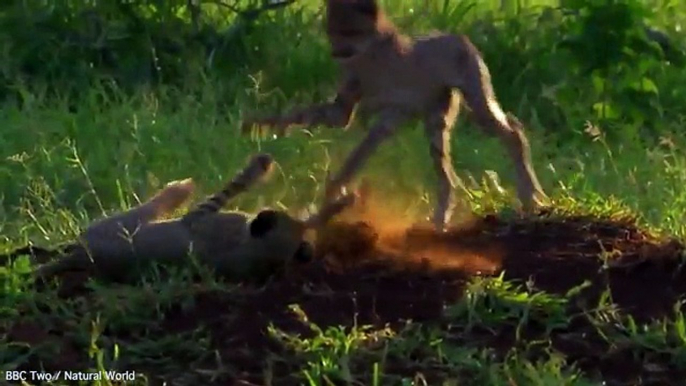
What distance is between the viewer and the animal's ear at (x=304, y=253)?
4.12 meters

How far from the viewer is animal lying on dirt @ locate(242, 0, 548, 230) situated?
455 cm

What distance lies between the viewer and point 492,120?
491 centimetres

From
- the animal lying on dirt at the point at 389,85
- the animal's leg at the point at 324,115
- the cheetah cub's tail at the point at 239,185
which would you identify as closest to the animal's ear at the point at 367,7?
the animal lying on dirt at the point at 389,85

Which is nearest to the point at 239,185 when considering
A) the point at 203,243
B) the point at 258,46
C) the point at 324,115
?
the point at 203,243

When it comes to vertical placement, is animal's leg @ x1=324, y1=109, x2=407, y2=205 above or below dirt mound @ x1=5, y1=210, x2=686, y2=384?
above

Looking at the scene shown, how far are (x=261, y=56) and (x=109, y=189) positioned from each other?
6.98 ft

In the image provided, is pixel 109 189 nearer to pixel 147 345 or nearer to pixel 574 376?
pixel 147 345

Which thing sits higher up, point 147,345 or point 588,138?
point 147,345

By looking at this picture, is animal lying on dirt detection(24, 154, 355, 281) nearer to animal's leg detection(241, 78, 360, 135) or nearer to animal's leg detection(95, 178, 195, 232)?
animal's leg detection(95, 178, 195, 232)

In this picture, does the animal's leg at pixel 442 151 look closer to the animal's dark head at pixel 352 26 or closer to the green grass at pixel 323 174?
the green grass at pixel 323 174

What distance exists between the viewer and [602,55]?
22.5 feet

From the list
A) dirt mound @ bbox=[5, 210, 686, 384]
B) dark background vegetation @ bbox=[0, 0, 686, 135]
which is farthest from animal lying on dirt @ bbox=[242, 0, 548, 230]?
dark background vegetation @ bbox=[0, 0, 686, 135]

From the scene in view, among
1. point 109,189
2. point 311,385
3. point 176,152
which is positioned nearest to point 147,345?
point 311,385

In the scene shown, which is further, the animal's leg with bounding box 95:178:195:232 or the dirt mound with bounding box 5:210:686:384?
the animal's leg with bounding box 95:178:195:232
